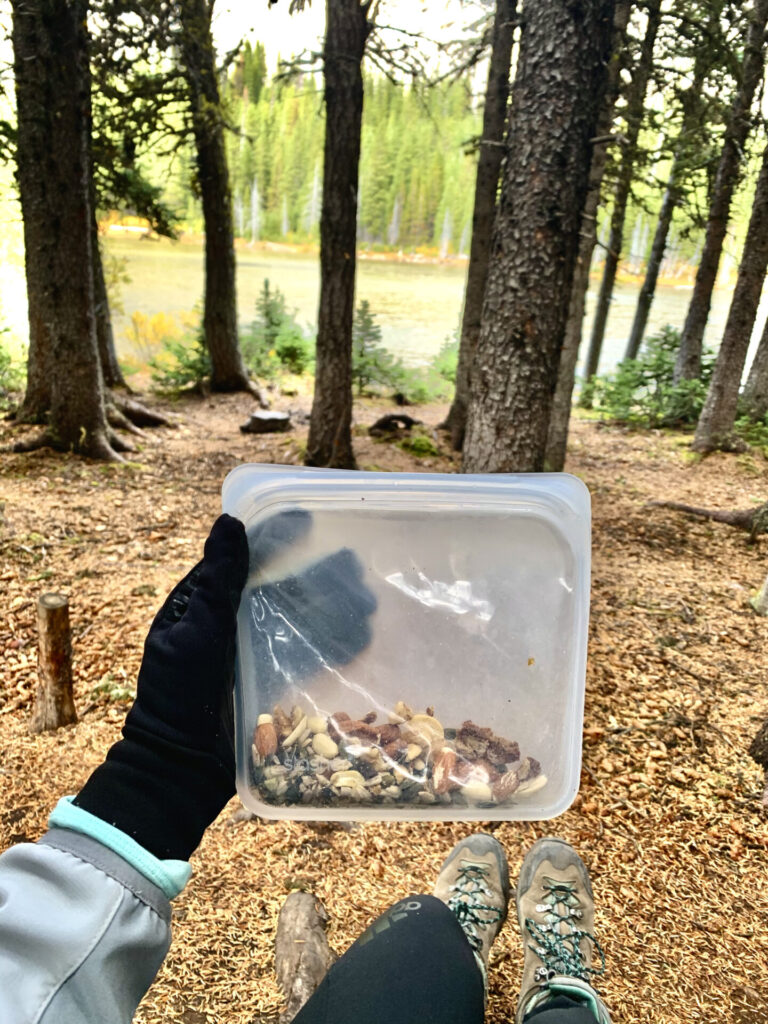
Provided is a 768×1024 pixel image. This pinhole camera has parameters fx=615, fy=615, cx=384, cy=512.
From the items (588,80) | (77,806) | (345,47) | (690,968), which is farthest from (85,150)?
(690,968)

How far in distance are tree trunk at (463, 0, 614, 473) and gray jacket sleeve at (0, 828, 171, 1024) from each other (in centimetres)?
270

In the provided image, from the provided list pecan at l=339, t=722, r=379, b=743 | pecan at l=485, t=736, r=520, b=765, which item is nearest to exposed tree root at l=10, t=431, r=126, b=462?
→ pecan at l=339, t=722, r=379, b=743

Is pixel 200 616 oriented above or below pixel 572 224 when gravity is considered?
below

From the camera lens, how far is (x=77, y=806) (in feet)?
3.81

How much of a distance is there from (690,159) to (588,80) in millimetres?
7025

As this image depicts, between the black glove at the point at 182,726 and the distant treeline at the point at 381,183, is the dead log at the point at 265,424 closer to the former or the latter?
the black glove at the point at 182,726

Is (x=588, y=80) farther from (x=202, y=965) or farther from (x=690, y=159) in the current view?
(x=690, y=159)

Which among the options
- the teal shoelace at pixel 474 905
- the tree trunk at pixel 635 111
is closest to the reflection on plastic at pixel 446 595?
the teal shoelace at pixel 474 905

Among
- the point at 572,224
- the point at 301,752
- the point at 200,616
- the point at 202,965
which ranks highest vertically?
the point at 572,224

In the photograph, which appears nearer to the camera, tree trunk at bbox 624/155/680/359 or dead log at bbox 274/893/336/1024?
dead log at bbox 274/893/336/1024

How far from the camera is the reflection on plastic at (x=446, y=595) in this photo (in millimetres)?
1657

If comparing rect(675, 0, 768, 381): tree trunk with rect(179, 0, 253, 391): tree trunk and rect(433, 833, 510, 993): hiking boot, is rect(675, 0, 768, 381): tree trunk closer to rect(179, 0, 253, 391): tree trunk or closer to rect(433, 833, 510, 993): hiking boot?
rect(179, 0, 253, 391): tree trunk

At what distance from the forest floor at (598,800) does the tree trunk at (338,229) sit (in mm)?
2463

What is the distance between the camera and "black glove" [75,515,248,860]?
3.93 feet
